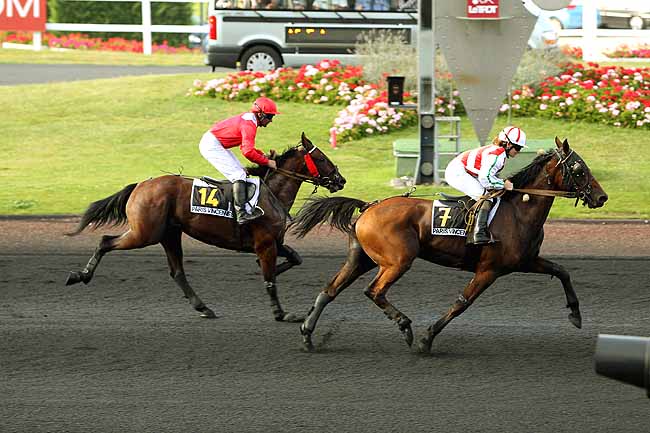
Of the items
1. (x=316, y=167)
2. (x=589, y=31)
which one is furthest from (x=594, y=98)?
(x=316, y=167)

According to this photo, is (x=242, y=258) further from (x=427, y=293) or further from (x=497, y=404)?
(x=497, y=404)

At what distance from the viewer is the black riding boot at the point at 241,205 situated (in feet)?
30.7

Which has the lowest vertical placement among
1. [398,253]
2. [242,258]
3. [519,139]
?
[242,258]

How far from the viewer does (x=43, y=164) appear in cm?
1812

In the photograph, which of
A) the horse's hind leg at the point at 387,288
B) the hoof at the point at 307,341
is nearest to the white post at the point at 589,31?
the horse's hind leg at the point at 387,288

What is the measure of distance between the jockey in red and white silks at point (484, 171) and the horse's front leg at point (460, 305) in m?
0.26

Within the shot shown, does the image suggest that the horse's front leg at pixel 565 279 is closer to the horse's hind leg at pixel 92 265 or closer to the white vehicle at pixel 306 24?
the horse's hind leg at pixel 92 265

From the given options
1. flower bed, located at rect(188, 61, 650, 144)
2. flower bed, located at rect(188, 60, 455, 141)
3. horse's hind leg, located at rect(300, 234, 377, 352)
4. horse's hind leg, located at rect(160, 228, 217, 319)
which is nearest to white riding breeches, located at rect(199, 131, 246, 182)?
horse's hind leg, located at rect(160, 228, 217, 319)

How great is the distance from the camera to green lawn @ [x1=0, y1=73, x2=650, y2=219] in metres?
15.6

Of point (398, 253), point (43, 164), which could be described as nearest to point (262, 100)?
point (398, 253)

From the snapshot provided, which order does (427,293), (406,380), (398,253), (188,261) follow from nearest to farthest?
1. (406,380)
2. (398,253)
3. (427,293)
4. (188,261)

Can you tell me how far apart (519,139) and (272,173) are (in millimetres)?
2287

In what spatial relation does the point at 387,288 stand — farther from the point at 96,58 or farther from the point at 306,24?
the point at 96,58

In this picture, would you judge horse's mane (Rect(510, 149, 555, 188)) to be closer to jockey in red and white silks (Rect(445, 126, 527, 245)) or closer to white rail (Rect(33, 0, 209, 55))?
jockey in red and white silks (Rect(445, 126, 527, 245))
